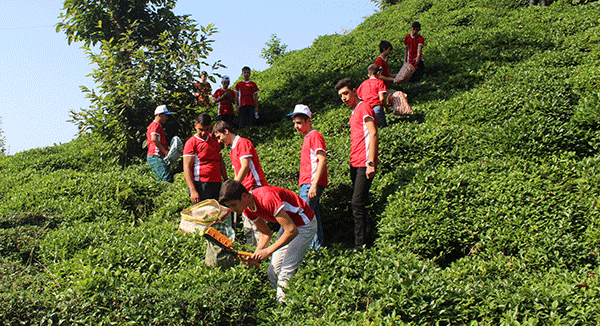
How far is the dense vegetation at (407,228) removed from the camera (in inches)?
159

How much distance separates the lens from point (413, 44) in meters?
10.7

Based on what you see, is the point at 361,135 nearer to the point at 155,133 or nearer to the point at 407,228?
the point at 407,228

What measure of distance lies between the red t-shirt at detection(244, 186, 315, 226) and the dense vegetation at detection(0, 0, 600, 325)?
542 millimetres

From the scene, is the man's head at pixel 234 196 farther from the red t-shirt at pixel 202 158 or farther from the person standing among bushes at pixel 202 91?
the person standing among bushes at pixel 202 91

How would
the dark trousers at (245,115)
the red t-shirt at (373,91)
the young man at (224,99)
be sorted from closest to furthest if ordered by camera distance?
the red t-shirt at (373,91) < the young man at (224,99) < the dark trousers at (245,115)

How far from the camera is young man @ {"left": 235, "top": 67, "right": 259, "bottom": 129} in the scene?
10883 mm

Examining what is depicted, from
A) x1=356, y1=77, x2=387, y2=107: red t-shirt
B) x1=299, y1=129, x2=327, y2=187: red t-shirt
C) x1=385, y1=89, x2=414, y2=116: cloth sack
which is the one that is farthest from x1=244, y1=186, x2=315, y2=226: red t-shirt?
x1=385, y1=89, x2=414, y2=116: cloth sack

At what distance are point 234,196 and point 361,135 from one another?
225 centimetres

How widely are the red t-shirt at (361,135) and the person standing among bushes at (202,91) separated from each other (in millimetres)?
6512

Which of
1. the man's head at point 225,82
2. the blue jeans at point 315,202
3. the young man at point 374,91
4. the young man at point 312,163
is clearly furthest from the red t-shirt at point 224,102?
the blue jeans at point 315,202

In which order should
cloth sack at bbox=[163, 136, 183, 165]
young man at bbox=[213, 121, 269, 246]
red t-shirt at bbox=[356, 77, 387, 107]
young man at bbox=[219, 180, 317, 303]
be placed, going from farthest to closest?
cloth sack at bbox=[163, 136, 183, 165] → red t-shirt at bbox=[356, 77, 387, 107] → young man at bbox=[213, 121, 269, 246] → young man at bbox=[219, 180, 317, 303]

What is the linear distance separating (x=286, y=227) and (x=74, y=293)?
2176 millimetres

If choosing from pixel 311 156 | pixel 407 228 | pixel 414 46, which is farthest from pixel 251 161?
pixel 414 46

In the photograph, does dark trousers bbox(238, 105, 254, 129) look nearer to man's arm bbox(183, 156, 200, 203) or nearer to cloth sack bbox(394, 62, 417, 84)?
cloth sack bbox(394, 62, 417, 84)
